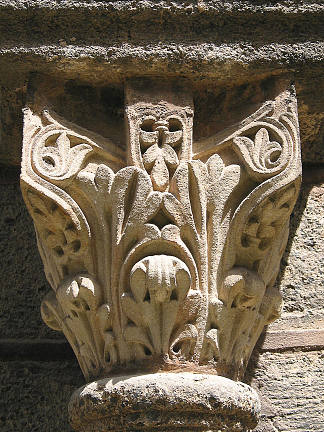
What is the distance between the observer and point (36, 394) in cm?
253

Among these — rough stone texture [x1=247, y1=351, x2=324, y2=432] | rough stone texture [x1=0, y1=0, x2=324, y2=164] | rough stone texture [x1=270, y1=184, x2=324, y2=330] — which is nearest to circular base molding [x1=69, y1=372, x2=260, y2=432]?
rough stone texture [x1=247, y1=351, x2=324, y2=432]

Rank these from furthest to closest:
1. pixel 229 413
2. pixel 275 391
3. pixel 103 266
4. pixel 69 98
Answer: pixel 275 391
pixel 69 98
pixel 103 266
pixel 229 413

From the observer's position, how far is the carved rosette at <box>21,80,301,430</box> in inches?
81.9

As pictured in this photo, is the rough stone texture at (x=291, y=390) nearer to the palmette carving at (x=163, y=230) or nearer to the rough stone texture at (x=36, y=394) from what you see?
the palmette carving at (x=163, y=230)

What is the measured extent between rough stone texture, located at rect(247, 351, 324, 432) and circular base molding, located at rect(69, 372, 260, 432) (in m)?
0.42

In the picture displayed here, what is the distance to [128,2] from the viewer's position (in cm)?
228

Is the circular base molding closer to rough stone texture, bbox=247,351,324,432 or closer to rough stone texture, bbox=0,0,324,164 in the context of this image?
rough stone texture, bbox=247,351,324,432

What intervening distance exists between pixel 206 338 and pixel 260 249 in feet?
0.93

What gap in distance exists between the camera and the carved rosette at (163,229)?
6.82 feet

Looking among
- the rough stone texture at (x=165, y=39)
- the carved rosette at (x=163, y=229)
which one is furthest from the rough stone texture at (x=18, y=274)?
the rough stone texture at (x=165, y=39)

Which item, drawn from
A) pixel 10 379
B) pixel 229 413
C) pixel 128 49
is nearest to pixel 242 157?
pixel 128 49

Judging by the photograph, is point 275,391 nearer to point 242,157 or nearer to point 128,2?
point 242,157

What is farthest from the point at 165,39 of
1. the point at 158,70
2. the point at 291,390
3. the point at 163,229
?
the point at 291,390

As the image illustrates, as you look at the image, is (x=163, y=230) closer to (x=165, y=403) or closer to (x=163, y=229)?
(x=163, y=229)
